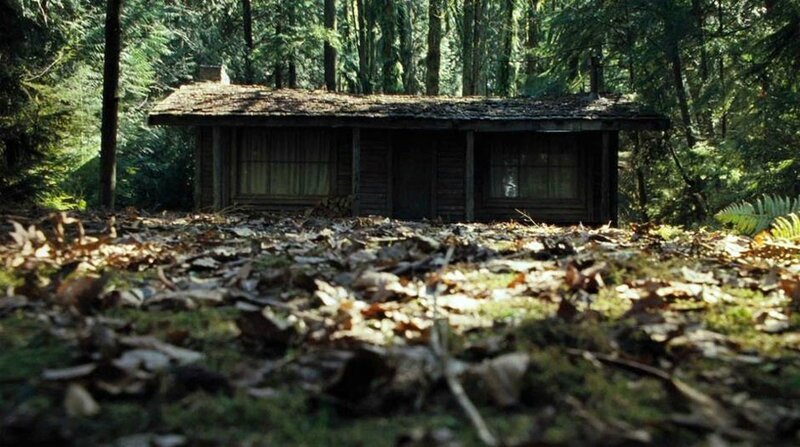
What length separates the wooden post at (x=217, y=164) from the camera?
1569 centimetres

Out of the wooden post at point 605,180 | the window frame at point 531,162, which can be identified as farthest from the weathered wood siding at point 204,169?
the wooden post at point 605,180

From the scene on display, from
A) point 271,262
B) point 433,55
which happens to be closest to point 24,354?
point 271,262

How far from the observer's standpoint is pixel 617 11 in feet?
71.8

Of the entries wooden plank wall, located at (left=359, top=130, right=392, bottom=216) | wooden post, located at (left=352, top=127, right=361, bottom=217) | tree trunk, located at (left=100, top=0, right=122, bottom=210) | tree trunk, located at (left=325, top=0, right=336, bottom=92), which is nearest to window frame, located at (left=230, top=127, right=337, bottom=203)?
wooden plank wall, located at (left=359, top=130, right=392, bottom=216)

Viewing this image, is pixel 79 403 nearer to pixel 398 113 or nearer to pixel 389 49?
pixel 398 113

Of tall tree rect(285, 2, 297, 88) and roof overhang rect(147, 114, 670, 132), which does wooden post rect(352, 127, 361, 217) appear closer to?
roof overhang rect(147, 114, 670, 132)

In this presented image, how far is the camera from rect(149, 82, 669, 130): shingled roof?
1471cm

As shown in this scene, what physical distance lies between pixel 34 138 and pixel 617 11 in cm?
1713

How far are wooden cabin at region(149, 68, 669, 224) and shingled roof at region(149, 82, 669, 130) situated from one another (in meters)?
0.11

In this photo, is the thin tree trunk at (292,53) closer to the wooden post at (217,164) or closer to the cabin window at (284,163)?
the cabin window at (284,163)

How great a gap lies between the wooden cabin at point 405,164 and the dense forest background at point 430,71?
3011 mm

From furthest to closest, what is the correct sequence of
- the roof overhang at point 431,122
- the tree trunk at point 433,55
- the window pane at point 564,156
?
the tree trunk at point 433,55 < the window pane at point 564,156 < the roof overhang at point 431,122

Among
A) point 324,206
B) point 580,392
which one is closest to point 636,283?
point 580,392

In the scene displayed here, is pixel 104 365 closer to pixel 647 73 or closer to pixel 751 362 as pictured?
pixel 751 362
